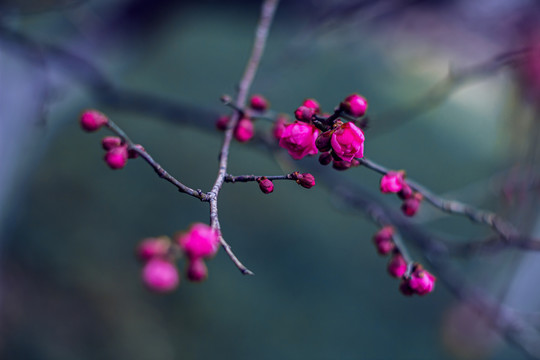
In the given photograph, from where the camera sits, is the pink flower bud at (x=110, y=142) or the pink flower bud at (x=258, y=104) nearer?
the pink flower bud at (x=110, y=142)

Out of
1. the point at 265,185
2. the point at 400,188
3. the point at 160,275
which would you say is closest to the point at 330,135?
the point at 265,185

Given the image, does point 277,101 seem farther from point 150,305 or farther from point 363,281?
point 150,305

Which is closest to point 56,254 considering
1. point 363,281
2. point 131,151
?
point 363,281

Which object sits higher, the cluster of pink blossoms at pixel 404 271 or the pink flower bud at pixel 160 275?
the cluster of pink blossoms at pixel 404 271

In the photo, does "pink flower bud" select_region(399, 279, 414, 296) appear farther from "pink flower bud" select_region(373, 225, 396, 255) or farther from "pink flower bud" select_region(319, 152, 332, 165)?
"pink flower bud" select_region(319, 152, 332, 165)

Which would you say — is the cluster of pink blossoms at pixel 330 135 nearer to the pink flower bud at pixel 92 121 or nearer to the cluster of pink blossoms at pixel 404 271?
the cluster of pink blossoms at pixel 404 271

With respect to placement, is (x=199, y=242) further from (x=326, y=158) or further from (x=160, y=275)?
(x=326, y=158)

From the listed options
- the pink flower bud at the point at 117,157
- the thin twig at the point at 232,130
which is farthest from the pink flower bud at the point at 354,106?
the pink flower bud at the point at 117,157
